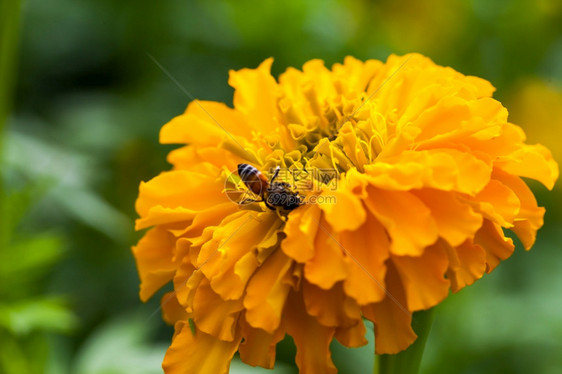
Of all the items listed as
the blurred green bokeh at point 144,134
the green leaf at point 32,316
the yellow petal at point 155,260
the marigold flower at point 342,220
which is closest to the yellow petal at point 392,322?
the marigold flower at point 342,220

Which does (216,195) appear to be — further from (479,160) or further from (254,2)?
(254,2)

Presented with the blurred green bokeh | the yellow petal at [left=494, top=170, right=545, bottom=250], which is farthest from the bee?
the blurred green bokeh

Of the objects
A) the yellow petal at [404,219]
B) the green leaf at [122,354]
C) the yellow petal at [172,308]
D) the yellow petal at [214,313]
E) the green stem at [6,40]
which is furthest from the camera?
the green leaf at [122,354]

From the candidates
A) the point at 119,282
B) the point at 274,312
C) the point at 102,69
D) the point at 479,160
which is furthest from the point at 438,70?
the point at 102,69

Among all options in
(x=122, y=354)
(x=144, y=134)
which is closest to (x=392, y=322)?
(x=122, y=354)

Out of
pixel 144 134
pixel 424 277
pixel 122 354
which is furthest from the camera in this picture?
pixel 144 134

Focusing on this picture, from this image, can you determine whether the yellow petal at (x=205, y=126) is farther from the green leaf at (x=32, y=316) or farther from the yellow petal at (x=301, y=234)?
the green leaf at (x=32, y=316)

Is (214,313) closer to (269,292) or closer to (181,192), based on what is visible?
(269,292)
